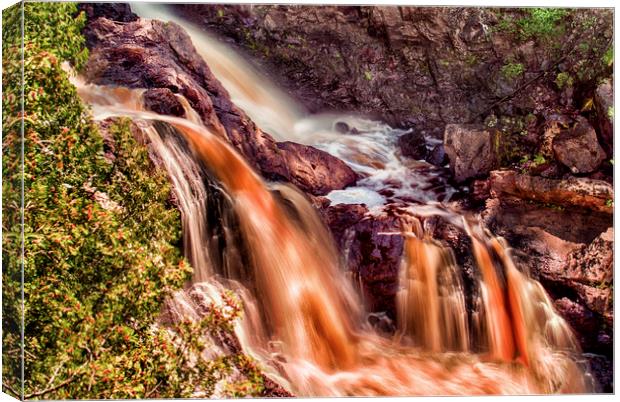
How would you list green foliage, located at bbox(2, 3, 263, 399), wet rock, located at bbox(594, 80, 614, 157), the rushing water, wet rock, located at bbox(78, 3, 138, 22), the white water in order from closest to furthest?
green foliage, located at bbox(2, 3, 263, 399), wet rock, located at bbox(78, 3, 138, 22), the rushing water, the white water, wet rock, located at bbox(594, 80, 614, 157)

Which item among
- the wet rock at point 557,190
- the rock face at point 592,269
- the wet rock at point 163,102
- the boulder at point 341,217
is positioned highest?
the wet rock at point 163,102

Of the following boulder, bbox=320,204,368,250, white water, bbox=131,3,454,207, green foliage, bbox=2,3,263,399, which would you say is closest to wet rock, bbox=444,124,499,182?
white water, bbox=131,3,454,207

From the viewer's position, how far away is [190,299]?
4477 millimetres

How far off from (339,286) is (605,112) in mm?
1935

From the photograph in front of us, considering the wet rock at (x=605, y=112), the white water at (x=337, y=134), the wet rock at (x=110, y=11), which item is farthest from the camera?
the wet rock at (x=605, y=112)

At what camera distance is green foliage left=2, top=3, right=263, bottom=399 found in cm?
421

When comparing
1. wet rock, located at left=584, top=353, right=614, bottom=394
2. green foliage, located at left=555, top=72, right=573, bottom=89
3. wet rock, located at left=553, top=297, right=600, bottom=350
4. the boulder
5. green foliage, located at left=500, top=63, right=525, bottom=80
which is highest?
green foliage, located at left=500, top=63, right=525, bottom=80

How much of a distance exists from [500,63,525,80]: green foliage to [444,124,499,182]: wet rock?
1.12ft

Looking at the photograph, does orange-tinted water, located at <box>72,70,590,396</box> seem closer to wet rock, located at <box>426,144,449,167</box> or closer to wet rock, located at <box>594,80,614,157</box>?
wet rock, located at <box>426,144,449,167</box>

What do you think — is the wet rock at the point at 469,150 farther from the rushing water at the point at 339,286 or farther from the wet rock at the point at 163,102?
the wet rock at the point at 163,102

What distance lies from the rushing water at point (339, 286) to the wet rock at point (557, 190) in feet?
1.06

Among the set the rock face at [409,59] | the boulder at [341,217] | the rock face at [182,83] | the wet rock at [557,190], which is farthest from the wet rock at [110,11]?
the wet rock at [557,190]

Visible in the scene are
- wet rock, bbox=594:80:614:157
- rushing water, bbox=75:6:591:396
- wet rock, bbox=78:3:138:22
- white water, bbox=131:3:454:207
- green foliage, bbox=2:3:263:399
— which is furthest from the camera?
wet rock, bbox=594:80:614:157

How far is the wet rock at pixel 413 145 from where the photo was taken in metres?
4.89
